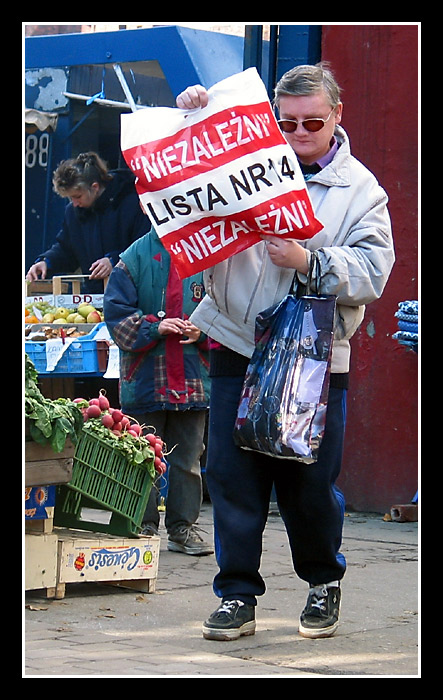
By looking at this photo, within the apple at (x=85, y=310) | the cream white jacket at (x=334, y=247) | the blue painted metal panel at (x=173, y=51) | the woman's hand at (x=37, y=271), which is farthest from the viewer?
the woman's hand at (x=37, y=271)

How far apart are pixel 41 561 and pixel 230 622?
1022mm

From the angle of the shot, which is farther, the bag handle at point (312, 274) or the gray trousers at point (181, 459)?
the gray trousers at point (181, 459)

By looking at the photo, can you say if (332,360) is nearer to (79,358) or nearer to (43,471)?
(43,471)

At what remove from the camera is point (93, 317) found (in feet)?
29.8

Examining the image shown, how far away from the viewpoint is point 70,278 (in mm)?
9500

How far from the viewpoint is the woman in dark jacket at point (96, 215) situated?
30.8 ft

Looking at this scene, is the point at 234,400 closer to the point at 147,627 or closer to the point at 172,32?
the point at 147,627

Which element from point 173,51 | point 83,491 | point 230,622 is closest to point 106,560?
point 83,491

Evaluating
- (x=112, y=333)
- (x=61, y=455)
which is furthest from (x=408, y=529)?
(x=61, y=455)

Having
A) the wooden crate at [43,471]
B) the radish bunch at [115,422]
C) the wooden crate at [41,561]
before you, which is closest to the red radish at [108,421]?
the radish bunch at [115,422]

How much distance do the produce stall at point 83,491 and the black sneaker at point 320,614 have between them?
1.10 m

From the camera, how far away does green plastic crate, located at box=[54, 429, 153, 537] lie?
527cm

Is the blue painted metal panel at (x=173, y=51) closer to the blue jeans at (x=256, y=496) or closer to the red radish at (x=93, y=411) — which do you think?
the red radish at (x=93, y=411)

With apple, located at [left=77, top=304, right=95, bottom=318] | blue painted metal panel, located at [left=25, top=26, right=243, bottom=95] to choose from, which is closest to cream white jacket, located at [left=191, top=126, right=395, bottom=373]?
blue painted metal panel, located at [left=25, top=26, right=243, bottom=95]
